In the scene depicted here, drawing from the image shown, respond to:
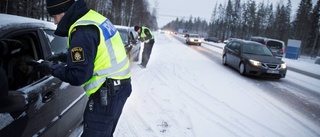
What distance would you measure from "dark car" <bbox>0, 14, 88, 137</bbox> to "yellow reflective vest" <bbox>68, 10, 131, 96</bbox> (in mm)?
448

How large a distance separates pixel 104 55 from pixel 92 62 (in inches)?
5.9

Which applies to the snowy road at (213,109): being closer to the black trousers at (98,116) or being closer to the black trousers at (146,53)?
the black trousers at (146,53)

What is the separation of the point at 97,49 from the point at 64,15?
378 mm

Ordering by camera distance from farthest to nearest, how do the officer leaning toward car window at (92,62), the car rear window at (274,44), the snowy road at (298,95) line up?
1. the car rear window at (274,44)
2. the snowy road at (298,95)
3. the officer leaning toward car window at (92,62)

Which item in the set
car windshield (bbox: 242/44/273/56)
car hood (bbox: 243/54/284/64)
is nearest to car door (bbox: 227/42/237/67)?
car windshield (bbox: 242/44/273/56)

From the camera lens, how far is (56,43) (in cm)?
312

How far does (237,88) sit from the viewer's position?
297 inches

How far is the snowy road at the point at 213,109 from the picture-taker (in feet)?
13.6

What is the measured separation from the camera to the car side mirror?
5.02ft

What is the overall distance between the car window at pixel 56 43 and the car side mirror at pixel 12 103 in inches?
53.2

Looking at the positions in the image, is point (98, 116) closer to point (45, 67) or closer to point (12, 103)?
point (45, 67)

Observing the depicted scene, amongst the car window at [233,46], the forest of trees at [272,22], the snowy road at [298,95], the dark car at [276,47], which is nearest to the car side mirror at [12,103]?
the snowy road at [298,95]

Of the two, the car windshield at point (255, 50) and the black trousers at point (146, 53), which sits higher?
the car windshield at point (255, 50)

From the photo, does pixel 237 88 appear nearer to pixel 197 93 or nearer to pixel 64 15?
pixel 197 93
